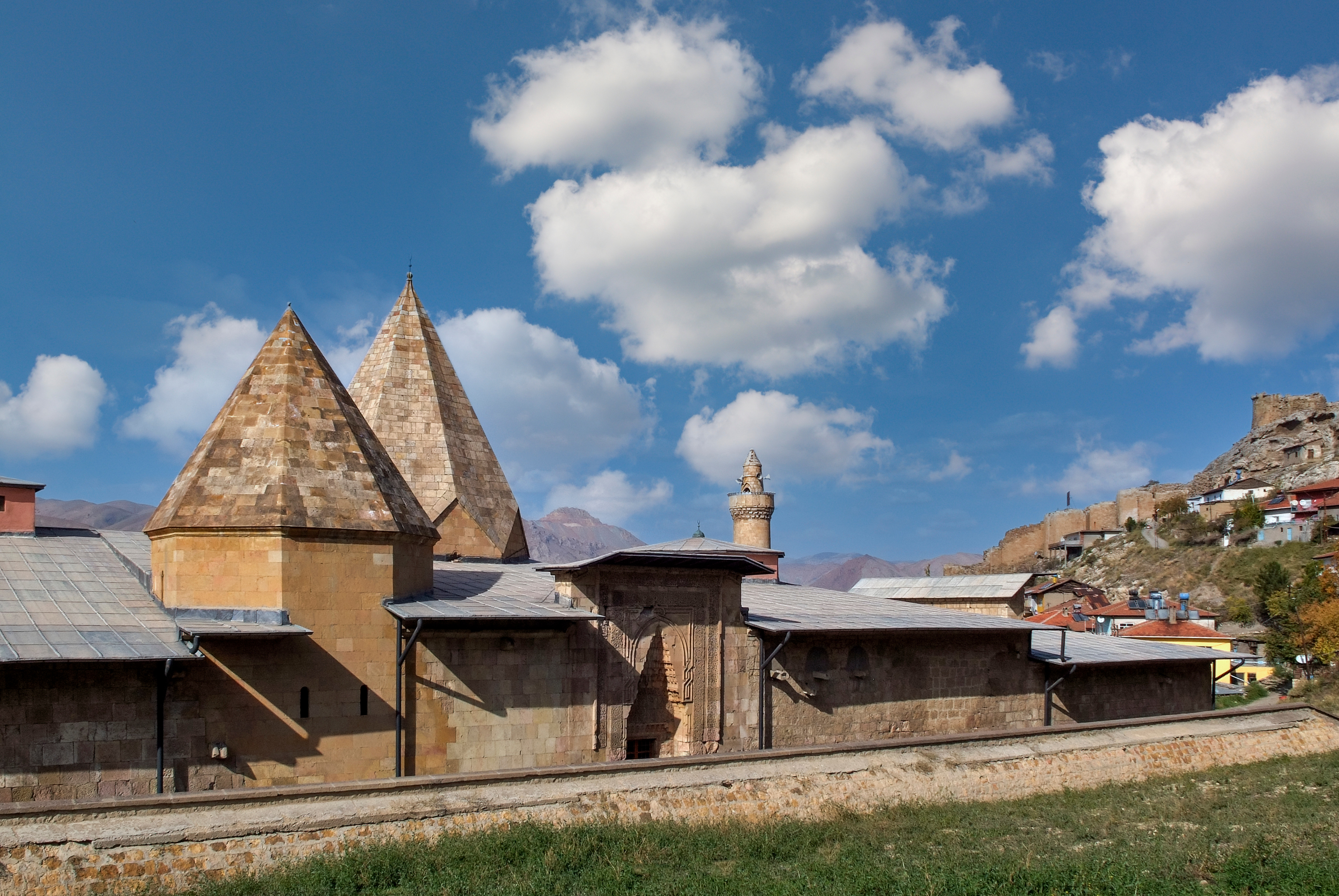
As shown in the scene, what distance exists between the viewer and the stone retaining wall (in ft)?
29.7

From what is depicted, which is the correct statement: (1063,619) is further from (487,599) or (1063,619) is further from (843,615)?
(487,599)

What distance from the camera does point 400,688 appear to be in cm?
1379

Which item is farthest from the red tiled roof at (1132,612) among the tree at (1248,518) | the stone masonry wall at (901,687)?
the stone masonry wall at (901,687)

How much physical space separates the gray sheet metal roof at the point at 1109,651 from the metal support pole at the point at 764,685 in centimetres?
736

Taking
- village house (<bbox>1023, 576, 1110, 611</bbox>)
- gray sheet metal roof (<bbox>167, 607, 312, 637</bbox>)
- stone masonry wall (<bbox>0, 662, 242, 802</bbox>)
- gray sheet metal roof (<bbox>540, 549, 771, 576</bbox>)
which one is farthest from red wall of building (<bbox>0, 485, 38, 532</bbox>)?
village house (<bbox>1023, 576, 1110, 611</bbox>)

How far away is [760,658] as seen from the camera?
58.2ft

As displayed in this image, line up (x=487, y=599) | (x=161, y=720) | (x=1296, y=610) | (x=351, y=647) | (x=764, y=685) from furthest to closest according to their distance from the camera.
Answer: (x=1296, y=610) < (x=764, y=685) < (x=487, y=599) < (x=351, y=647) < (x=161, y=720)

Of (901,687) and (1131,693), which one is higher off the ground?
(901,687)

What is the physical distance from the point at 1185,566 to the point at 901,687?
5010 centimetres

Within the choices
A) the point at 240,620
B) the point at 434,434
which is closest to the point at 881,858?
the point at 240,620

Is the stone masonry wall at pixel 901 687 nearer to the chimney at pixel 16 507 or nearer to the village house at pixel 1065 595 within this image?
the chimney at pixel 16 507

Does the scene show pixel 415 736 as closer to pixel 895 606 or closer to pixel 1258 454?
pixel 895 606

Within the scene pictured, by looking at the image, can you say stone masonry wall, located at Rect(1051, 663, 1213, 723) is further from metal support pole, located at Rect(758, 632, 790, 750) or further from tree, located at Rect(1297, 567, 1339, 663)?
tree, located at Rect(1297, 567, 1339, 663)

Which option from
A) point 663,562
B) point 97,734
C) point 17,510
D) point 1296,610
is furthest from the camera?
point 1296,610
